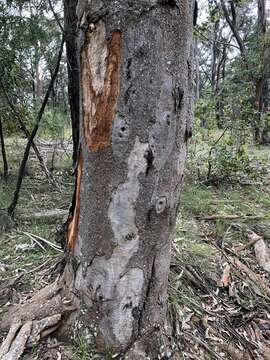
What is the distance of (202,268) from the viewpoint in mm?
2066

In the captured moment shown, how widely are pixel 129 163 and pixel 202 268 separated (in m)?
1.26

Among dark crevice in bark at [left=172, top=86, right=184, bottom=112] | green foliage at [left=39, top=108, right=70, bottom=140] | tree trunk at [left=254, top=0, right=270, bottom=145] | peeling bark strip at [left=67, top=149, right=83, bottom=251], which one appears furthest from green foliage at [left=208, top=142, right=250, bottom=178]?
dark crevice in bark at [left=172, top=86, right=184, bottom=112]

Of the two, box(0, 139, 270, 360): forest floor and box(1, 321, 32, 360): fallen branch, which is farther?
box(0, 139, 270, 360): forest floor

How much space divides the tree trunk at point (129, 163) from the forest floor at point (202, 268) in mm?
194

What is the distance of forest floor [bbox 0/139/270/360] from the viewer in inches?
59.7

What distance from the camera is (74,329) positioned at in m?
1.26

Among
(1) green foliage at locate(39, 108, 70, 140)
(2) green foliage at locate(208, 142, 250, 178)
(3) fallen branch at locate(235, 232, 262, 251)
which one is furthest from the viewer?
(2) green foliage at locate(208, 142, 250, 178)

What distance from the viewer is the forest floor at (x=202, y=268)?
1516mm

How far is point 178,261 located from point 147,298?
2.69 ft

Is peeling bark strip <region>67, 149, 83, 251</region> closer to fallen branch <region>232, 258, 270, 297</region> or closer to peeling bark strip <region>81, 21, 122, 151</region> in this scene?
peeling bark strip <region>81, 21, 122, 151</region>

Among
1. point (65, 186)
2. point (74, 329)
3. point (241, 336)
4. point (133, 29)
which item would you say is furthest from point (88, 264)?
point (65, 186)

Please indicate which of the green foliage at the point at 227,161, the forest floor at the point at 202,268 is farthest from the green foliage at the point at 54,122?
the green foliage at the point at 227,161

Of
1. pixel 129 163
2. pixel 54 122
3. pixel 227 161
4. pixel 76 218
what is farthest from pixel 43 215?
pixel 227 161

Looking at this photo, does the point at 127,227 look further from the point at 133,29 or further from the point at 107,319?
the point at 133,29
